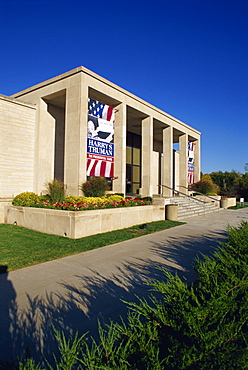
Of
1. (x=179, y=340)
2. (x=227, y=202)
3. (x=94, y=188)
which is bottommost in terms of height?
(x=179, y=340)

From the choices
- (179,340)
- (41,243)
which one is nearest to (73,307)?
(179,340)

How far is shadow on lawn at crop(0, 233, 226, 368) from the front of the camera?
129 inches

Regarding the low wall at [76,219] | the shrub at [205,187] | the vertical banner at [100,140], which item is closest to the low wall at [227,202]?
the shrub at [205,187]

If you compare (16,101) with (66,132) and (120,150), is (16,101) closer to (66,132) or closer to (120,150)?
(66,132)

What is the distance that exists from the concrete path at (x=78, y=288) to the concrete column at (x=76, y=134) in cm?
812

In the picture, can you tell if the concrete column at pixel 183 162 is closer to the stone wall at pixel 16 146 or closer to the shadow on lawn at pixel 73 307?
the stone wall at pixel 16 146

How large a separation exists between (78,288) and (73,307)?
791 mm

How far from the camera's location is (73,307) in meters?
4.18

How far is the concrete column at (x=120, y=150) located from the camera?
1858cm

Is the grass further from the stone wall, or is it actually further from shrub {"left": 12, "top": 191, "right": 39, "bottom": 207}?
the stone wall

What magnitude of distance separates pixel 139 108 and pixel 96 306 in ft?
61.6

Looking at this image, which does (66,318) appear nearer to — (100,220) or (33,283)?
(33,283)

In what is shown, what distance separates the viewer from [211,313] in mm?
2666

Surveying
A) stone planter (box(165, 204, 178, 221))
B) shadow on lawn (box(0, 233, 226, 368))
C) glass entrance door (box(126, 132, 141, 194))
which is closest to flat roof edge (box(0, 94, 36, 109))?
glass entrance door (box(126, 132, 141, 194))
